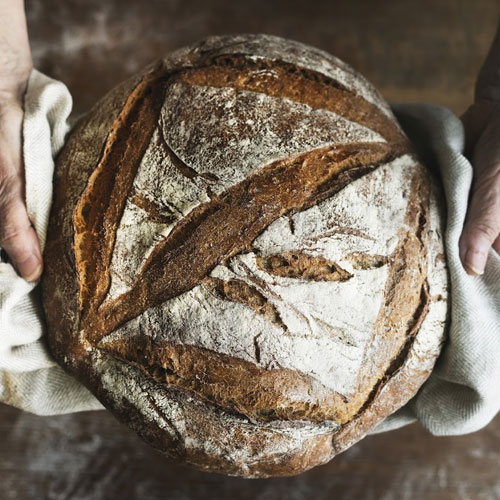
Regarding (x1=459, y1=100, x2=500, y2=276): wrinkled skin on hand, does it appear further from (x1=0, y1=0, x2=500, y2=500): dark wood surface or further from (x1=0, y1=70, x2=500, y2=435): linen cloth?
(x1=0, y1=0, x2=500, y2=500): dark wood surface

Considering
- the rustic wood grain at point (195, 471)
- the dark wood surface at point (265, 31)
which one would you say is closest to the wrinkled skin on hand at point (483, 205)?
the dark wood surface at point (265, 31)

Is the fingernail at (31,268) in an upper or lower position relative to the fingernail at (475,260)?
lower

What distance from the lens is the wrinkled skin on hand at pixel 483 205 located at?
41.9 inches

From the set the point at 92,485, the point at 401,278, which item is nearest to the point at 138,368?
the point at 401,278

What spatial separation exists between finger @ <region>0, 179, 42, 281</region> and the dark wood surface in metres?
0.72

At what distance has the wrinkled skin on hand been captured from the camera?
41.9 inches

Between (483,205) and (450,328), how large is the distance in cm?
25

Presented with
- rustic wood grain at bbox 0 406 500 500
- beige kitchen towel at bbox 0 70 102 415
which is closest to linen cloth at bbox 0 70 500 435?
beige kitchen towel at bbox 0 70 102 415

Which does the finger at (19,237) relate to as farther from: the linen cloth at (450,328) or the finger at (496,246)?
the finger at (496,246)

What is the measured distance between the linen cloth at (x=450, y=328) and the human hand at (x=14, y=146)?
0.08ft

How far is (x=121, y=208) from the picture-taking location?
99 centimetres

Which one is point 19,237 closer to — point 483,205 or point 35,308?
point 35,308

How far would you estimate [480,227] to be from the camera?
3.52 feet

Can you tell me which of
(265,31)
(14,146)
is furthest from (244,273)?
(265,31)
